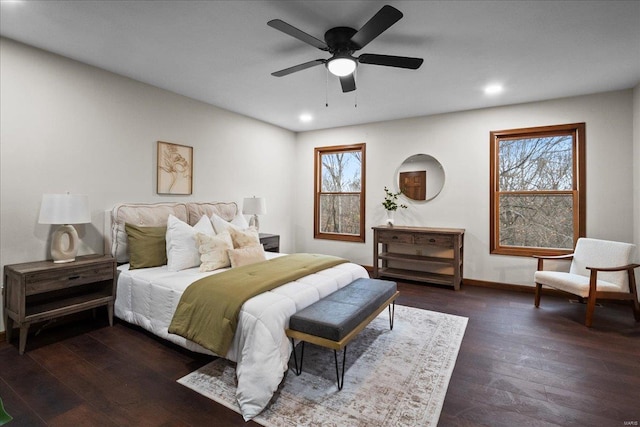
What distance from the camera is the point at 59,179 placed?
10.4 ft

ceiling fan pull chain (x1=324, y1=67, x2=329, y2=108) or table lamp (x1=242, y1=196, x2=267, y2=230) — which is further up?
ceiling fan pull chain (x1=324, y1=67, x2=329, y2=108)

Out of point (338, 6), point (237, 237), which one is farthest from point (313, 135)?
point (338, 6)

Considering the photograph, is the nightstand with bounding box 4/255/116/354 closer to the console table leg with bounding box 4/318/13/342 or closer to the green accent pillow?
the console table leg with bounding box 4/318/13/342

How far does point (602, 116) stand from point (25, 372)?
6.41 meters

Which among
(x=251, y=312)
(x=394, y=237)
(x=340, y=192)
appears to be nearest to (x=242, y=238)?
(x=251, y=312)

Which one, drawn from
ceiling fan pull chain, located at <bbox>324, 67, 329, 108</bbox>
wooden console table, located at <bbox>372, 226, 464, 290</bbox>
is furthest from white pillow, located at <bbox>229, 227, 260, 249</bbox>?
wooden console table, located at <bbox>372, 226, 464, 290</bbox>

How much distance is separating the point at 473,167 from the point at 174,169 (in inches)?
166

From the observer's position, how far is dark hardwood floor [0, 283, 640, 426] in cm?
194

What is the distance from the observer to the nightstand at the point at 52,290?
2625 mm

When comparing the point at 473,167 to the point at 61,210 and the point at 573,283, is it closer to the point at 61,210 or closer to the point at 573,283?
the point at 573,283

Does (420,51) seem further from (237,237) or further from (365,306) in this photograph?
(237,237)

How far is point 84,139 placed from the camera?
334 centimetres

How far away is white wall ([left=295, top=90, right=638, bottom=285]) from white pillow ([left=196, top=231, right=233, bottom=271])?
3053 millimetres

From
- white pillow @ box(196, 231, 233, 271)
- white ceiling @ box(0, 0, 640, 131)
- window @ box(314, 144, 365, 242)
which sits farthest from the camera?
window @ box(314, 144, 365, 242)
